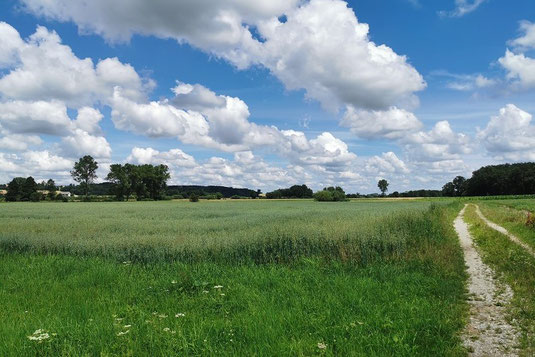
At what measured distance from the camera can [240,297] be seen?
8602 mm

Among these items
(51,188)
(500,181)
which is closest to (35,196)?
(51,188)

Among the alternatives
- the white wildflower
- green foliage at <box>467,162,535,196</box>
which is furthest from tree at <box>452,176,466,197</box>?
the white wildflower

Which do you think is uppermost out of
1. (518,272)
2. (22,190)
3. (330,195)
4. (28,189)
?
(28,189)

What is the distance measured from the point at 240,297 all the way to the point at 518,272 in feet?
29.3

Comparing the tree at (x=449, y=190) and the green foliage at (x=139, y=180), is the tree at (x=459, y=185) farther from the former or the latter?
the green foliage at (x=139, y=180)

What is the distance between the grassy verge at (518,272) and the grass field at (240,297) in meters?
1.11

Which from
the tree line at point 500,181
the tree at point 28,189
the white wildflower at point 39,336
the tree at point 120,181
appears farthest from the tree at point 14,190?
the tree line at point 500,181

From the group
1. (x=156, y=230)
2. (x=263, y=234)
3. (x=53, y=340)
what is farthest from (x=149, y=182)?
(x=53, y=340)

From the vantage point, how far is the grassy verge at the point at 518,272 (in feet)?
23.0

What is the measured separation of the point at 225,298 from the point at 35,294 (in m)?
5.18

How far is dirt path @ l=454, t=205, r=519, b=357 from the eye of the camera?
20.4ft

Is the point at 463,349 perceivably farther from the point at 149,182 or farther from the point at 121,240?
the point at 149,182

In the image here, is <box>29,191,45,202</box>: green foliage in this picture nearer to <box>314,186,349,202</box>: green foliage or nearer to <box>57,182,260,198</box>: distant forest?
<box>57,182,260,198</box>: distant forest

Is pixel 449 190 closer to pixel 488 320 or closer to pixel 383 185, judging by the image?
pixel 383 185
